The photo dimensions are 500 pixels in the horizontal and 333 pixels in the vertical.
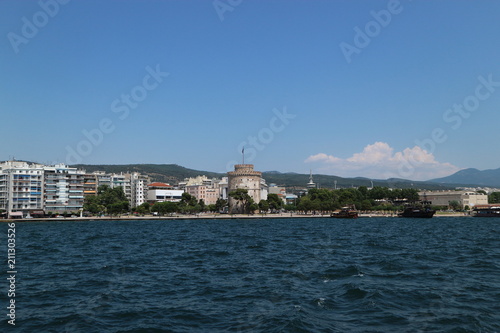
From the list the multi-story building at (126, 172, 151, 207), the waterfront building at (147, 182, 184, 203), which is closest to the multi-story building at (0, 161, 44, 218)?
the multi-story building at (126, 172, 151, 207)

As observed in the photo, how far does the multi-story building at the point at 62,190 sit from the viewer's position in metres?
90.1

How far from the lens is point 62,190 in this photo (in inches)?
3600

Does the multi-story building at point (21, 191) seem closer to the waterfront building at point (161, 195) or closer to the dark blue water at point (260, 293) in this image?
the waterfront building at point (161, 195)

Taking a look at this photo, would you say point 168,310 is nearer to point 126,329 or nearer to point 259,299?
point 126,329

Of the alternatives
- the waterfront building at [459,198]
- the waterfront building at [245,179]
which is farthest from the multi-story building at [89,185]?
the waterfront building at [459,198]

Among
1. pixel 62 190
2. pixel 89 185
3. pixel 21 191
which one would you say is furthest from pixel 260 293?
pixel 89 185

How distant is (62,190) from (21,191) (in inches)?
328

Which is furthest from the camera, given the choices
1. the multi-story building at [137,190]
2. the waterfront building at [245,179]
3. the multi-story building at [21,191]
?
the multi-story building at [137,190]

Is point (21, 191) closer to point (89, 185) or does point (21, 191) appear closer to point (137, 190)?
point (89, 185)

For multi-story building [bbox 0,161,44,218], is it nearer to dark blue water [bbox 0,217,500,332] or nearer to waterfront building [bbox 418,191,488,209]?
dark blue water [bbox 0,217,500,332]

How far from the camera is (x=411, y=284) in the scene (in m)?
15.6

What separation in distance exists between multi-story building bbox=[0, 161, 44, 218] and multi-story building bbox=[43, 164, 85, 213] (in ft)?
6.85

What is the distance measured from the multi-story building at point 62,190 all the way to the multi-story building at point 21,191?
2087 mm

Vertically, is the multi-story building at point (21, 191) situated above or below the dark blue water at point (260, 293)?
above
